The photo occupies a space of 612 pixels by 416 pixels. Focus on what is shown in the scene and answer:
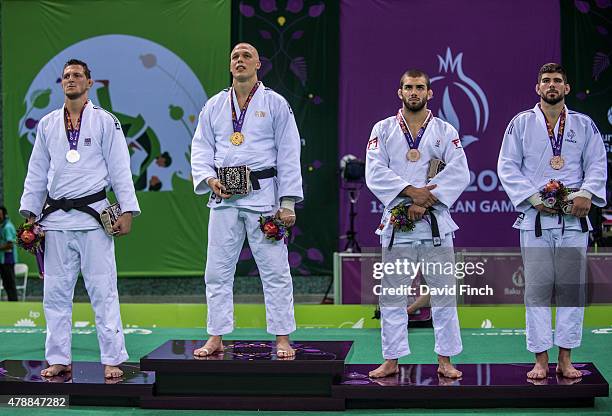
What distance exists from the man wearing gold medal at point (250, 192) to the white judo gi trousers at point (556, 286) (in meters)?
1.30

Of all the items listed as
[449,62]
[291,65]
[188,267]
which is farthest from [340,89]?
[188,267]

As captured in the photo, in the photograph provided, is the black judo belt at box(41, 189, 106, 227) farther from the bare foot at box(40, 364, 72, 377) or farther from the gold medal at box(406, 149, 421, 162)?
the gold medal at box(406, 149, 421, 162)

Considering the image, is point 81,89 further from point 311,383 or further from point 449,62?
point 449,62

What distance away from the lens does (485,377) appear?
4.30m

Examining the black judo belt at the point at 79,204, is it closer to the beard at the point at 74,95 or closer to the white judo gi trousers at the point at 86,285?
the white judo gi trousers at the point at 86,285

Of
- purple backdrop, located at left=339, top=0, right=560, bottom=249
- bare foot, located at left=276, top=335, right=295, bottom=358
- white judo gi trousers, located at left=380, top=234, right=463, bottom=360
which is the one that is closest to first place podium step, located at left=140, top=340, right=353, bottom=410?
bare foot, located at left=276, top=335, right=295, bottom=358

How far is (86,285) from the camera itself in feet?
14.8

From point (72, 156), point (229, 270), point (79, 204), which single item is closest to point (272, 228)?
point (229, 270)

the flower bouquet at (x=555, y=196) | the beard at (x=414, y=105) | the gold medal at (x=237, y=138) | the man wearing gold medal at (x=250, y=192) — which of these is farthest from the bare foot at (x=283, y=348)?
the flower bouquet at (x=555, y=196)

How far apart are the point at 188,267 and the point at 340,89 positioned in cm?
275

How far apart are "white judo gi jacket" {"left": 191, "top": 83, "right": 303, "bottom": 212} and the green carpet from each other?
1172 mm

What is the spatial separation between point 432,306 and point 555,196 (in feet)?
2.86

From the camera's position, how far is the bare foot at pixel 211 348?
4380 millimetres

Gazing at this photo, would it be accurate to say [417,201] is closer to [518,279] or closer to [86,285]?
[86,285]
